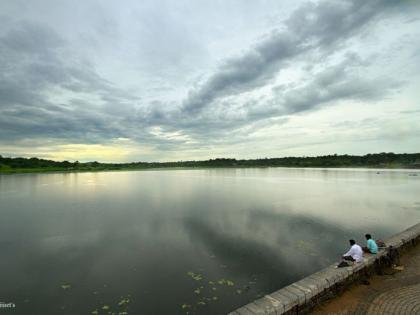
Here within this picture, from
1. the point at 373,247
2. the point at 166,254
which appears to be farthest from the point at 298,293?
the point at 166,254

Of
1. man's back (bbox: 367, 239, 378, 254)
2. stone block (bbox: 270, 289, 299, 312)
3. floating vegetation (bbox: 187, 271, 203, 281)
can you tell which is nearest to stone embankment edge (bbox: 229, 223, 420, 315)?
stone block (bbox: 270, 289, 299, 312)

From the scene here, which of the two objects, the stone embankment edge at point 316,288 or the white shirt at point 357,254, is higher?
the white shirt at point 357,254

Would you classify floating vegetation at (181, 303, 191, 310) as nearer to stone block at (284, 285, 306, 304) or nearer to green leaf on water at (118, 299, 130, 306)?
green leaf on water at (118, 299, 130, 306)

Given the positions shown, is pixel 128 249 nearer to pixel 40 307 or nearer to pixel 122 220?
pixel 40 307

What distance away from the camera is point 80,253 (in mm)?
10953

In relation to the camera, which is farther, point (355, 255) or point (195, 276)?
point (195, 276)

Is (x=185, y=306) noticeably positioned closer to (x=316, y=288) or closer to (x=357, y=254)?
(x=316, y=288)

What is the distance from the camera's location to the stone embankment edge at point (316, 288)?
524cm

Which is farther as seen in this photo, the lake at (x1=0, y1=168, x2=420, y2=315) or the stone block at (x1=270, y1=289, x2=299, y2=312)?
the lake at (x1=0, y1=168, x2=420, y2=315)

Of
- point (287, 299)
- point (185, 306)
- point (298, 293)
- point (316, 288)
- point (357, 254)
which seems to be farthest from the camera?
point (357, 254)

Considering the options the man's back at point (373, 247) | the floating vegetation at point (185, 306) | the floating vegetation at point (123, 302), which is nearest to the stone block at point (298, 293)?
the floating vegetation at point (185, 306)

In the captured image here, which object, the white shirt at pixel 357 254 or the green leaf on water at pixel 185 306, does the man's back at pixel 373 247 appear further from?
the green leaf on water at pixel 185 306

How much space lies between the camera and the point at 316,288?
5.91 metres

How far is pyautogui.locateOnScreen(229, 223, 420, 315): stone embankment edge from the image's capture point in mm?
5238
